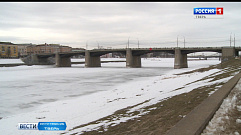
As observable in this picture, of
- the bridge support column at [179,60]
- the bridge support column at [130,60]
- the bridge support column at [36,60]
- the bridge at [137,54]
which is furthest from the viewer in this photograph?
the bridge support column at [36,60]

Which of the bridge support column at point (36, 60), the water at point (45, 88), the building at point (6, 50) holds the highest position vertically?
the building at point (6, 50)

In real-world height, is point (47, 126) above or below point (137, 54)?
below

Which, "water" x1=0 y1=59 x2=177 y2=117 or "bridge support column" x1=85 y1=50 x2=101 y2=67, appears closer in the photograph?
"water" x1=0 y1=59 x2=177 y2=117

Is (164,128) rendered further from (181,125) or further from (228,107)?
(228,107)

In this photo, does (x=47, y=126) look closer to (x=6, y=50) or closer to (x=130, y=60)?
(x=130, y=60)

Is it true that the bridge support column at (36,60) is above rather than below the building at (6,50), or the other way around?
below

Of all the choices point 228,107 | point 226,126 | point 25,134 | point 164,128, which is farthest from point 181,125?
point 25,134

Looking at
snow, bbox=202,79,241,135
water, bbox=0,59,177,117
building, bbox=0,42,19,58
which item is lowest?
water, bbox=0,59,177,117

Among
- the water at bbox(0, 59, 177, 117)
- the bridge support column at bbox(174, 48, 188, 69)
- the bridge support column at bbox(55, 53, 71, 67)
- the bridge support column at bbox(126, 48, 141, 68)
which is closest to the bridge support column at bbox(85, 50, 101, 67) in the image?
the bridge support column at bbox(55, 53, 71, 67)

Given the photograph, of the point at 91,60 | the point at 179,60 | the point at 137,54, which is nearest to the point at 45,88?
the point at 179,60

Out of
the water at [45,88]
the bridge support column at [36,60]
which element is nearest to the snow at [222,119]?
the water at [45,88]

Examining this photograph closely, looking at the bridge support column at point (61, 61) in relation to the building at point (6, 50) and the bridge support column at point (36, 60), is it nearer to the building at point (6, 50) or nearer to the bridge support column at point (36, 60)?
the bridge support column at point (36, 60)

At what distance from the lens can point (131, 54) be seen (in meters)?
85.5

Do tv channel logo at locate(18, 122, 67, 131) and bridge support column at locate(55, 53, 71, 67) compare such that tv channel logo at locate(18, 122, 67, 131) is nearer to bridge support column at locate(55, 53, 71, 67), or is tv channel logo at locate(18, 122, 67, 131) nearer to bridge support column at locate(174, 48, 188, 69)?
bridge support column at locate(174, 48, 188, 69)
